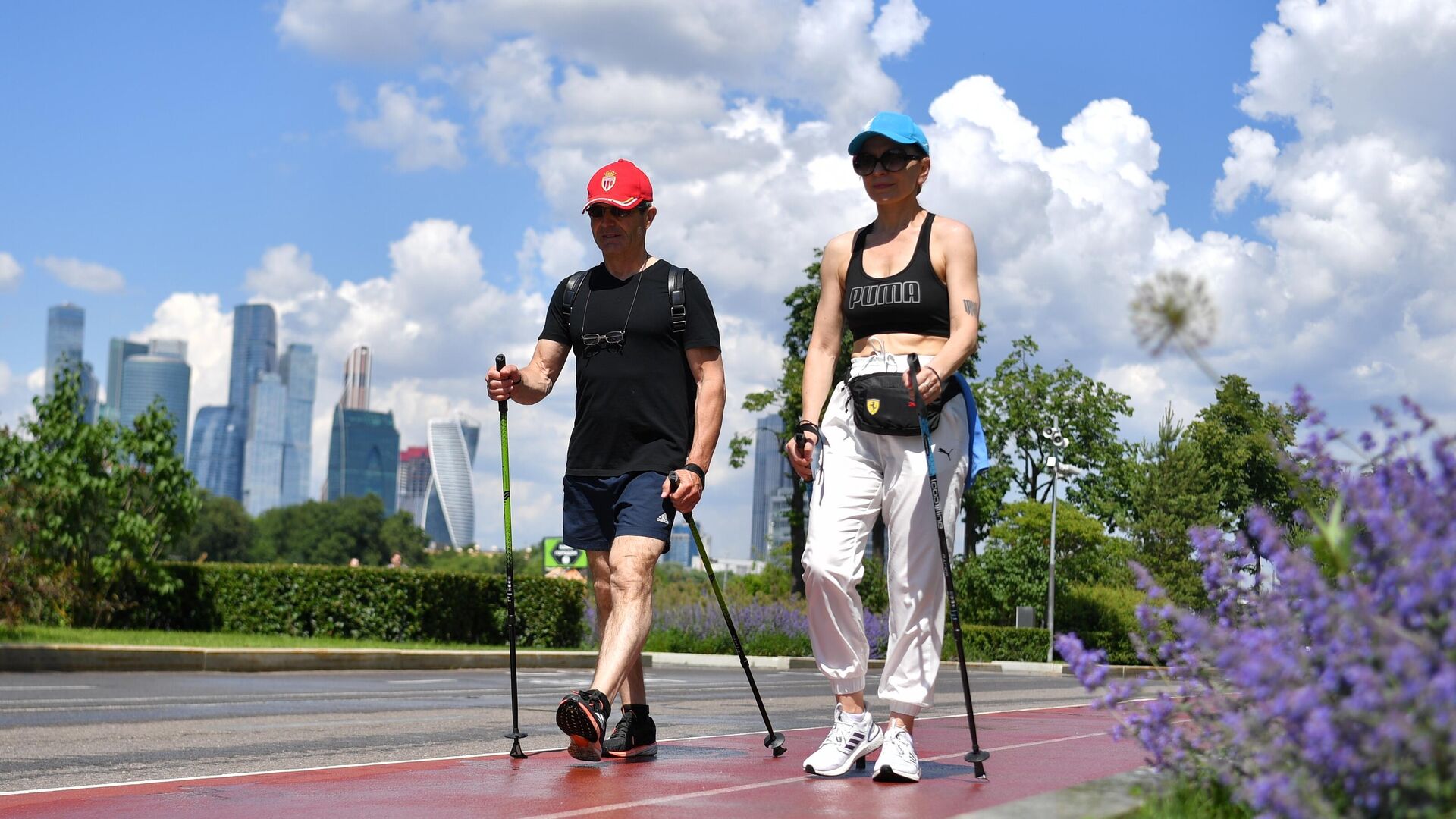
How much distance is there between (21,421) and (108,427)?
1.15 m

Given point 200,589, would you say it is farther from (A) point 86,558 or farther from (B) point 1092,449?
(B) point 1092,449

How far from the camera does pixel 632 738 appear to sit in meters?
6.24

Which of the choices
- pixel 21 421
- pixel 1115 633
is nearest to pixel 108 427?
pixel 21 421

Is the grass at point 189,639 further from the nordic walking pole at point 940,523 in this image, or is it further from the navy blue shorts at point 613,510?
the nordic walking pole at point 940,523

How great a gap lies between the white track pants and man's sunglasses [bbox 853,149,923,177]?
694 millimetres

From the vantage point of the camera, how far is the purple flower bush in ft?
7.98

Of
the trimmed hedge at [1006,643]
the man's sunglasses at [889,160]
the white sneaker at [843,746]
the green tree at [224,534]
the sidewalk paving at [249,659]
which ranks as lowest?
the trimmed hedge at [1006,643]

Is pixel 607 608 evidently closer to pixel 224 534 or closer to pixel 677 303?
pixel 677 303

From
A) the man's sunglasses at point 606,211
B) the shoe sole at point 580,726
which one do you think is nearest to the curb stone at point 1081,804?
the shoe sole at point 580,726

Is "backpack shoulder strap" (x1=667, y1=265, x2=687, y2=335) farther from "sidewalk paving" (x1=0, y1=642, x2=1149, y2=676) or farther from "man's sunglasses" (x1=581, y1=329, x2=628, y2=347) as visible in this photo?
"sidewalk paving" (x1=0, y1=642, x2=1149, y2=676)

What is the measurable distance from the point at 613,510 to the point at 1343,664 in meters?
3.75

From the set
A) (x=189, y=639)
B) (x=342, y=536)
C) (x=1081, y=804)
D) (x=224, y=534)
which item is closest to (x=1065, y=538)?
(x=189, y=639)

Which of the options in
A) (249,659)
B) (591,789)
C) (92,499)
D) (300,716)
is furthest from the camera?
(92,499)

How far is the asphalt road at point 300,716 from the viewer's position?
6902 mm
